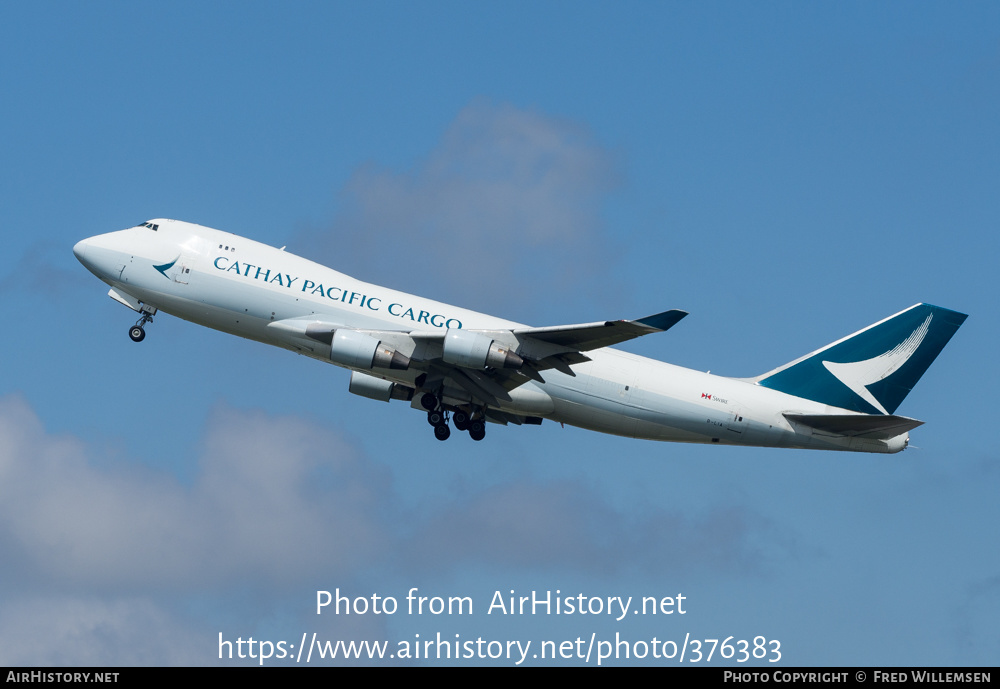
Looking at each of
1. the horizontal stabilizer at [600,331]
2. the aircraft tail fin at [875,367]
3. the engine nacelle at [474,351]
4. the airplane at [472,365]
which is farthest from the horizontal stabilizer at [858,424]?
the engine nacelle at [474,351]

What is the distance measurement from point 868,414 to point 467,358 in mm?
15927

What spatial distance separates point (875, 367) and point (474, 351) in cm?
1685

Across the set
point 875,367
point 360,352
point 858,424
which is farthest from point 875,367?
point 360,352

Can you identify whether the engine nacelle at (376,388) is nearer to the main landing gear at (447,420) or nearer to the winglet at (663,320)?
the main landing gear at (447,420)

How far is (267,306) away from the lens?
1731 inches

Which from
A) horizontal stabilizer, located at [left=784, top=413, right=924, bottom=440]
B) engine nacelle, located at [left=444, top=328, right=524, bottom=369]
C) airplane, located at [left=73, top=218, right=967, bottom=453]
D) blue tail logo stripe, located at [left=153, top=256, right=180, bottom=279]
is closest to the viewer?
engine nacelle, located at [left=444, top=328, right=524, bottom=369]

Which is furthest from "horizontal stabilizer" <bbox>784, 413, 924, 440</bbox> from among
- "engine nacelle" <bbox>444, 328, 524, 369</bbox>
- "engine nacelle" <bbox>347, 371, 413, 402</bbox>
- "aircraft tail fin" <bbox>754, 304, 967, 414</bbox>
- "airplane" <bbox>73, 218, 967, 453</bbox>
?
"engine nacelle" <bbox>347, 371, 413, 402</bbox>

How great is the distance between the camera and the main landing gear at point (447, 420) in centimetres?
4644

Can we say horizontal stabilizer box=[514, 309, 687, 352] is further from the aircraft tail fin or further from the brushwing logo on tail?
the brushwing logo on tail

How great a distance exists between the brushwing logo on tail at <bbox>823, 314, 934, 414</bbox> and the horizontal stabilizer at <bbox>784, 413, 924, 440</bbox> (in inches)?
114

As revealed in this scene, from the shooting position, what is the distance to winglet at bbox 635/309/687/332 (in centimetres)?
3803
